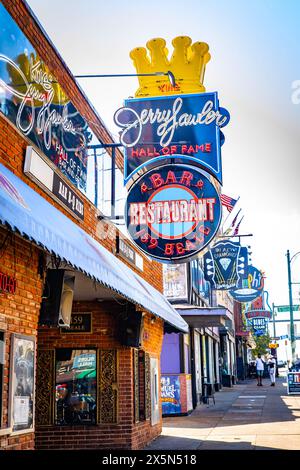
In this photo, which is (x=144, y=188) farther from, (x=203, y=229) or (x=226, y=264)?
(x=226, y=264)

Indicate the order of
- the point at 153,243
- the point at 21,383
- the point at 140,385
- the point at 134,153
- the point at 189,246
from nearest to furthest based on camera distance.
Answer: the point at 21,383, the point at 189,246, the point at 153,243, the point at 134,153, the point at 140,385

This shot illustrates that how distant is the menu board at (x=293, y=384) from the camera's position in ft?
73.8

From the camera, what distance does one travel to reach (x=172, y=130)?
427 inches

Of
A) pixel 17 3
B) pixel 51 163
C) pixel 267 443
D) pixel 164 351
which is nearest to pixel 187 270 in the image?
pixel 164 351

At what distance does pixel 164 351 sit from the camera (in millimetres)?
19016

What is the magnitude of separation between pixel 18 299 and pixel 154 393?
7599 millimetres

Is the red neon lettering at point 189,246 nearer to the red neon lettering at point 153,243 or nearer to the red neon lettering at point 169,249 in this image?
the red neon lettering at point 169,249

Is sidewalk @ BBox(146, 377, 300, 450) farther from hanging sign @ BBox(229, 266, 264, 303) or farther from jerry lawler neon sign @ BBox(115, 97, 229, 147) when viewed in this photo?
jerry lawler neon sign @ BBox(115, 97, 229, 147)

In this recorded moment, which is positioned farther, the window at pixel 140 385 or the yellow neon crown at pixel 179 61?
the yellow neon crown at pixel 179 61

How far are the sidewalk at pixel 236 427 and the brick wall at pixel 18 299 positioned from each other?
5.81 meters

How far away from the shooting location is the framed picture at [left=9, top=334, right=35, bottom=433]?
20.7ft

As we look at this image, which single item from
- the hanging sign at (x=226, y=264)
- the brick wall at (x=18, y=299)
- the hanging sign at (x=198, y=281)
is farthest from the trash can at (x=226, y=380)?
the brick wall at (x=18, y=299)

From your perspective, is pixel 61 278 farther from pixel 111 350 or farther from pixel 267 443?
pixel 267 443

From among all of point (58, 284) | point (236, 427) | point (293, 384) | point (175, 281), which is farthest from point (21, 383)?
point (293, 384)
